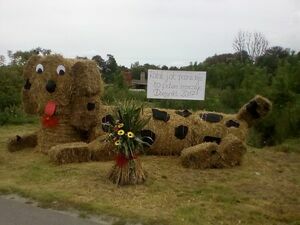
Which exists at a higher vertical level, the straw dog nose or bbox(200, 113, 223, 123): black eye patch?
the straw dog nose

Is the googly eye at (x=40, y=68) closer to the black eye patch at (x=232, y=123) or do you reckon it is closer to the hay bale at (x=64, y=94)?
the hay bale at (x=64, y=94)

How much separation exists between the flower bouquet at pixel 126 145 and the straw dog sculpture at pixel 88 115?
5.89 ft

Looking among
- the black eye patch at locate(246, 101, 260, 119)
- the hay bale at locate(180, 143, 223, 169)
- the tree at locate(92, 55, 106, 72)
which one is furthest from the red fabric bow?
the black eye patch at locate(246, 101, 260, 119)

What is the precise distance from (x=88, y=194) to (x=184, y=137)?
352 cm

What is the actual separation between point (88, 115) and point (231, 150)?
3.06 metres

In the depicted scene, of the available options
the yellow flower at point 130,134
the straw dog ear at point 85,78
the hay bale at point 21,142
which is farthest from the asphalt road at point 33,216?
the hay bale at point 21,142

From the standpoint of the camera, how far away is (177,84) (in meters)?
11.6

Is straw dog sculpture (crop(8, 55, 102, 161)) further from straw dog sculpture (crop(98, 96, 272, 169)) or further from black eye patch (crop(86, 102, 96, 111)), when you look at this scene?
straw dog sculpture (crop(98, 96, 272, 169))

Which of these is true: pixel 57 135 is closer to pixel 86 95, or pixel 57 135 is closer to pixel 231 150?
pixel 86 95

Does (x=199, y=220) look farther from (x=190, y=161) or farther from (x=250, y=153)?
(x=250, y=153)

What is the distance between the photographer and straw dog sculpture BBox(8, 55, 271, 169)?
9945 millimetres

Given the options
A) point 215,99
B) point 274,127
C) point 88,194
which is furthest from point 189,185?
point 215,99

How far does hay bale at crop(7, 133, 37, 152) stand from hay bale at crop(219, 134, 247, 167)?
4.53 m

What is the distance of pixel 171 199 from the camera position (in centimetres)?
676
